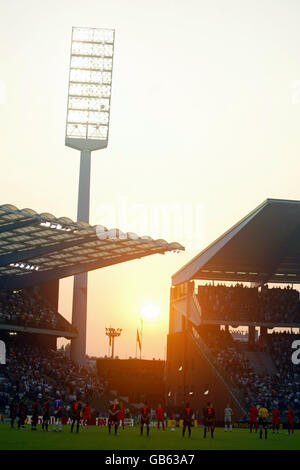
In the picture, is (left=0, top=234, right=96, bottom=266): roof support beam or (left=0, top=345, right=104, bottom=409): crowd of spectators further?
(left=0, top=234, right=96, bottom=266): roof support beam

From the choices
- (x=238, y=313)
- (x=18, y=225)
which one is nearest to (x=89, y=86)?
(x=18, y=225)

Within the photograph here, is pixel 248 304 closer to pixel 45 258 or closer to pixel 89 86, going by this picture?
pixel 45 258

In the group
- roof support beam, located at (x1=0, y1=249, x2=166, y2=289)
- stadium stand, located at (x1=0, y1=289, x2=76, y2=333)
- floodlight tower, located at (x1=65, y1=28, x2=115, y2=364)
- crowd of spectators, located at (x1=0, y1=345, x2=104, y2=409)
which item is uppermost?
floodlight tower, located at (x1=65, y1=28, x2=115, y2=364)

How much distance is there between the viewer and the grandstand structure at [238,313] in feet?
179

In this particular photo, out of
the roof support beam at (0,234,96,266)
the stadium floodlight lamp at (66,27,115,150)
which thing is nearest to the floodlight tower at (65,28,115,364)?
the stadium floodlight lamp at (66,27,115,150)

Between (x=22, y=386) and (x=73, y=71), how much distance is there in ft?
87.2

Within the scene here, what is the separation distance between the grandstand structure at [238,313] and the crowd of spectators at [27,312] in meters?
11.3

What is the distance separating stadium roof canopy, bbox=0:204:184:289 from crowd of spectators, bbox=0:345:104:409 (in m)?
6.73

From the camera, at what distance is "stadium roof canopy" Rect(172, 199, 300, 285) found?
5303cm

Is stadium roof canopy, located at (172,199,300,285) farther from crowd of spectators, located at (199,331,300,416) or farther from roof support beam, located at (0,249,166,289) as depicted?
roof support beam, located at (0,249,166,289)

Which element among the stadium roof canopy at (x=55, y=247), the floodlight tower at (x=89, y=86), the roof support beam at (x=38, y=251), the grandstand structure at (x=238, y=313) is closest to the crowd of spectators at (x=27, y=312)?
the stadium roof canopy at (x=55, y=247)

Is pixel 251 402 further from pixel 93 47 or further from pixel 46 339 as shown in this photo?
pixel 93 47

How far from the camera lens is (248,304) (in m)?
63.7

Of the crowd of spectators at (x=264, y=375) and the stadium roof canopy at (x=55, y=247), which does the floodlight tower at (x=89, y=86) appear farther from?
the crowd of spectators at (x=264, y=375)
